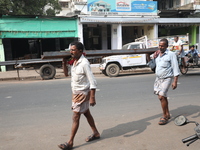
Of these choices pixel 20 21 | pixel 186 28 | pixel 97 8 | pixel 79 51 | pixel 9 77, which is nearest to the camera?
pixel 79 51

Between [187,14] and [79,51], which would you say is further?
[187,14]

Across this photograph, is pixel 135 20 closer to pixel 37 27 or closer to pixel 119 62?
pixel 119 62

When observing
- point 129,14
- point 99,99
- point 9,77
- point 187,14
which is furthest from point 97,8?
point 99,99

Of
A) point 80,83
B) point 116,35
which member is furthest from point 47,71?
point 116,35

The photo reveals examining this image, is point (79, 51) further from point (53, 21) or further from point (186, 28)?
point (186, 28)

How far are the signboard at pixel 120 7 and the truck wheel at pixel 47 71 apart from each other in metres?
7.37

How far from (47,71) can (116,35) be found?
28.9 feet

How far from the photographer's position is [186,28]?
21.1 metres

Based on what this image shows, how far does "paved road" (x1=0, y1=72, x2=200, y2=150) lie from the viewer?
324 cm

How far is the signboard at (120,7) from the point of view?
16.3m

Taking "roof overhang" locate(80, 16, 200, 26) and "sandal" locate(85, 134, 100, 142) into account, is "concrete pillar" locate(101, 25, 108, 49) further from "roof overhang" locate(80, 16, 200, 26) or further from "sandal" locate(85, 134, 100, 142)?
"sandal" locate(85, 134, 100, 142)

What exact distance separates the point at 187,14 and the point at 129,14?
737 cm

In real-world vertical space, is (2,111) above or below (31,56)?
below

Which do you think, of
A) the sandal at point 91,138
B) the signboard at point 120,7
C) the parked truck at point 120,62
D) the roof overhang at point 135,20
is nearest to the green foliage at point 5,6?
the roof overhang at point 135,20
